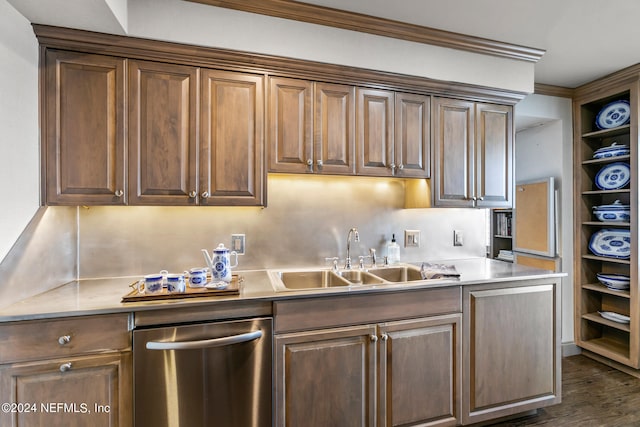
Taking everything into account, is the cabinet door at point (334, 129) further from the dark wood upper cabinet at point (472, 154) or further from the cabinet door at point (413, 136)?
the dark wood upper cabinet at point (472, 154)

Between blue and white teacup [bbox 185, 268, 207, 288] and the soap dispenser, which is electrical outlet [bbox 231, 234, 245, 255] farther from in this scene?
the soap dispenser

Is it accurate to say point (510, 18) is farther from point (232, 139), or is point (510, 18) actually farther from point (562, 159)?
point (232, 139)

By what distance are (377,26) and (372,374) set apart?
206cm

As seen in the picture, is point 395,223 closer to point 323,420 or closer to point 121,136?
point 323,420

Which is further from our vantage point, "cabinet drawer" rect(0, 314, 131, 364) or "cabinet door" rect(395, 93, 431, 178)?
"cabinet door" rect(395, 93, 431, 178)

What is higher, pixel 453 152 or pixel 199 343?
pixel 453 152

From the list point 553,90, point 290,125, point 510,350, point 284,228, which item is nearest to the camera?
point 290,125

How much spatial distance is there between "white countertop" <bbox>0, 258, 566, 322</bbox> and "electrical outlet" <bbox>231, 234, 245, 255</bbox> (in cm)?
15

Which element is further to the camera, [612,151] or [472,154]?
[612,151]

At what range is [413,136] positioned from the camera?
2111 millimetres

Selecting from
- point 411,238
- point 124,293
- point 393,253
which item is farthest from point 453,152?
point 124,293

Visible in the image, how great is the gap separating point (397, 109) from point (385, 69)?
0.86ft

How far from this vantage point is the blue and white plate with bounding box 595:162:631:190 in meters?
2.72

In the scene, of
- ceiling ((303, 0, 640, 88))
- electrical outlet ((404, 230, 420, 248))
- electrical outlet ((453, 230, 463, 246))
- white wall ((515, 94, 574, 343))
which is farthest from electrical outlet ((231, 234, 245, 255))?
white wall ((515, 94, 574, 343))
